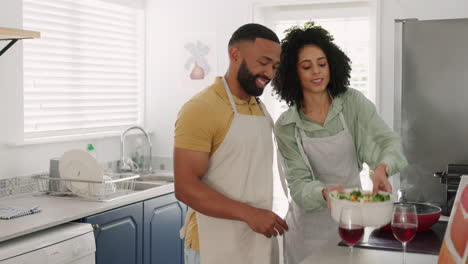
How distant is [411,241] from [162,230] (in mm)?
1997

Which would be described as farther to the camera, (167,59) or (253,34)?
(167,59)

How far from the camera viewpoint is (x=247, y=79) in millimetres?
2068

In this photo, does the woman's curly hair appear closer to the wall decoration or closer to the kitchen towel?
the kitchen towel

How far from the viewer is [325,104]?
242 cm

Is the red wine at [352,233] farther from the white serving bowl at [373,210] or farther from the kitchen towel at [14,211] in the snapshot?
the kitchen towel at [14,211]

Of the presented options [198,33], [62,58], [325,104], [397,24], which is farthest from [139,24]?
[325,104]

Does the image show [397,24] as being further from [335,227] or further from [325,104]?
[335,227]

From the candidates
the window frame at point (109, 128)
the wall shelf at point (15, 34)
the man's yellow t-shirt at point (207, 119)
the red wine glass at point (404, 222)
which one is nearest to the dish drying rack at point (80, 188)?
the window frame at point (109, 128)

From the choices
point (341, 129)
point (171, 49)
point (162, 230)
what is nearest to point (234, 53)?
point (341, 129)

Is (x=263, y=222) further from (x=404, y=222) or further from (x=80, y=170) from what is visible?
(x=80, y=170)

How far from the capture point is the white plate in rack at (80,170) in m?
3.28

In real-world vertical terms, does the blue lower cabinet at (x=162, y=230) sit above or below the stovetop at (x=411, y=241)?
below

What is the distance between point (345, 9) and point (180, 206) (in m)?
1.63

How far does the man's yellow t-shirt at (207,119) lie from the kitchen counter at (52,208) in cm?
98
